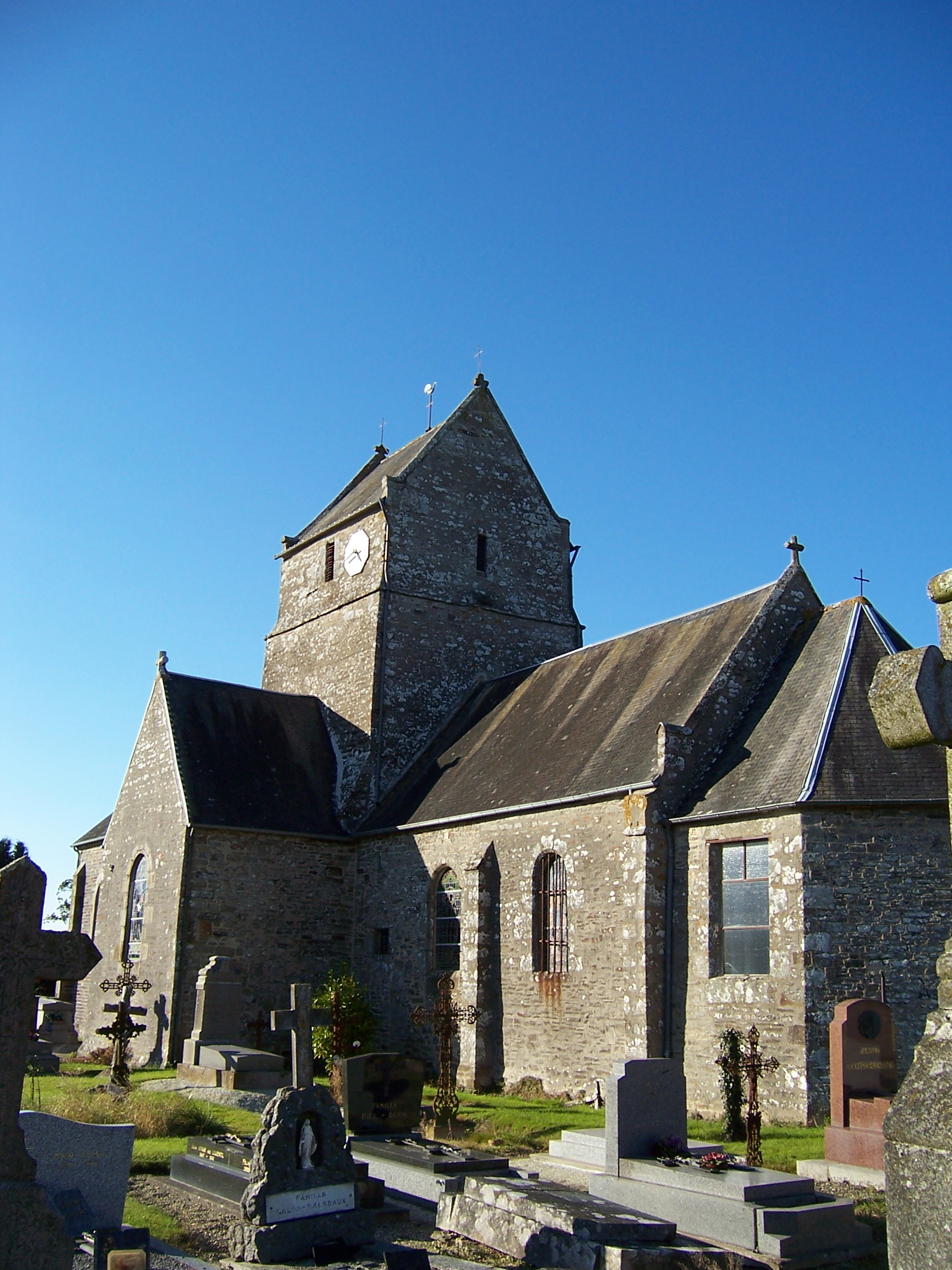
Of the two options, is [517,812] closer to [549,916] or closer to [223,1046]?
[549,916]

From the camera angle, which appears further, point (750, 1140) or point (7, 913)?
point (750, 1140)

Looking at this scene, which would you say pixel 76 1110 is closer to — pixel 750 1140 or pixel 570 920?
pixel 750 1140

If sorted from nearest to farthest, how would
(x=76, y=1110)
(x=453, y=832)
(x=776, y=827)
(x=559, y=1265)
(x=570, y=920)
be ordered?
(x=559, y=1265) → (x=76, y=1110) → (x=776, y=827) → (x=570, y=920) → (x=453, y=832)

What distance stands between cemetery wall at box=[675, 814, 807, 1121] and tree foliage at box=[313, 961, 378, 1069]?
6.57 metres

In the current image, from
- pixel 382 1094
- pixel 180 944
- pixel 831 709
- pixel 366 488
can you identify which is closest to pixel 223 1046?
pixel 180 944

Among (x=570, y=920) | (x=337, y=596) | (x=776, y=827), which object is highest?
(x=337, y=596)

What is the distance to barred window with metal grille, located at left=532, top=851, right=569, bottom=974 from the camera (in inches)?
719

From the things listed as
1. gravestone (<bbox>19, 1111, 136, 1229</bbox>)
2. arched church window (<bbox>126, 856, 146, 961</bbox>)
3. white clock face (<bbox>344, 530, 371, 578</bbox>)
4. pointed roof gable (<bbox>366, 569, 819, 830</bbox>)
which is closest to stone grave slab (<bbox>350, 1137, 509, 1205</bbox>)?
gravestone (<bbox>19, 1111, 136, 1229</bbox>)

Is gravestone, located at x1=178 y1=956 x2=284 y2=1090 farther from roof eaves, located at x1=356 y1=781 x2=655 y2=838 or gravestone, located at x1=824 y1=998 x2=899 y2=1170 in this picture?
gravestone, located at x1=824 y1=998 x2=899 y2=1170

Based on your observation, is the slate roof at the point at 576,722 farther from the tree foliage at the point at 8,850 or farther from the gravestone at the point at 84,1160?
the tree foliage at the point at 8,850

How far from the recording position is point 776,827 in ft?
50.2

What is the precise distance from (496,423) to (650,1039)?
57.3ft

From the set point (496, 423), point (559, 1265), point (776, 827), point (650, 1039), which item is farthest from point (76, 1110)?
point (496, 423)

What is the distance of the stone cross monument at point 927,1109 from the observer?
2986 millimetres
